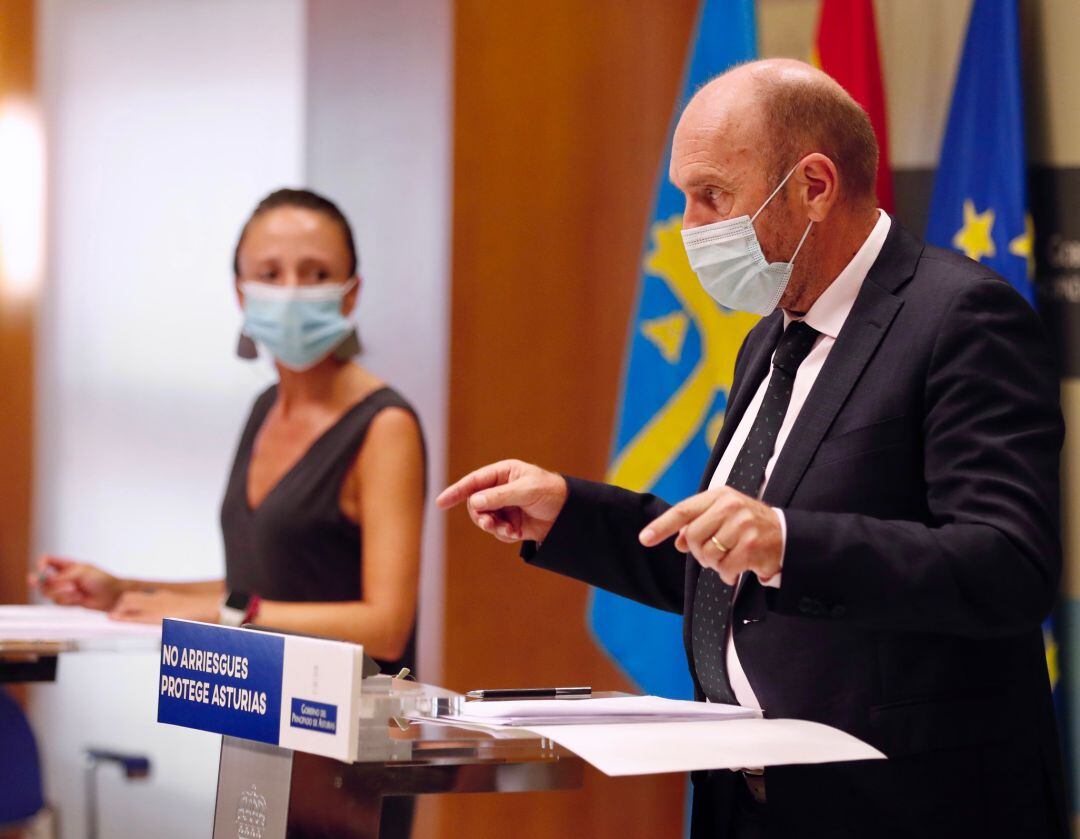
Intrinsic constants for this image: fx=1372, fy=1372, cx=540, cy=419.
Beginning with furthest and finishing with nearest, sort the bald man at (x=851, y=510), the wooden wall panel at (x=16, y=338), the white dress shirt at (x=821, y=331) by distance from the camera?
the wooden wall panel at (x=16, y=338), the white dress shirt at (x=821, y=331), the bald man at (x=851, y=510)

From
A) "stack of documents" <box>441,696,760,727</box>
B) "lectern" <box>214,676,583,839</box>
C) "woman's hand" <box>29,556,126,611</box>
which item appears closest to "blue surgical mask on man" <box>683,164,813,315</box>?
"stack of documents" <box>441,696,760,727</box>

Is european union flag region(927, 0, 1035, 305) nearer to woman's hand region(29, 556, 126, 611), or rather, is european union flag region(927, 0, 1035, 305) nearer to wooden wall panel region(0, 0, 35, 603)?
woman's hand region(29, 556, 126, 611)

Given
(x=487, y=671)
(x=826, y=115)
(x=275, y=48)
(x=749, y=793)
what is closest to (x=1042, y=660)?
(x=749, y=793)

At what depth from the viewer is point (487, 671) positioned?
3.64 m

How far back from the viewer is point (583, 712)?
143cm

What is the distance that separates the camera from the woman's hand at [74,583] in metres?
3.24

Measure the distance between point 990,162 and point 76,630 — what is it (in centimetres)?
236

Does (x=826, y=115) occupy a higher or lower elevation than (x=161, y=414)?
higher

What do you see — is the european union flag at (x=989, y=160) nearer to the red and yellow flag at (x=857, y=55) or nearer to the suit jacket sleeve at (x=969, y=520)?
the red and yellow flag at (x=857, y=55)

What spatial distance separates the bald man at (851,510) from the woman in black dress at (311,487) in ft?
4.93

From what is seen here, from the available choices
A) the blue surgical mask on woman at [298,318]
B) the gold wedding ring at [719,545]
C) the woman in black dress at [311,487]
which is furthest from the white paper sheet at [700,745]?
the blue surgical mask on woman at [298,318]

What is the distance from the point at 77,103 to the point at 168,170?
47cm

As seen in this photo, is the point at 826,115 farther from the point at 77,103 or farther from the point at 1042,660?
the point at 77,103

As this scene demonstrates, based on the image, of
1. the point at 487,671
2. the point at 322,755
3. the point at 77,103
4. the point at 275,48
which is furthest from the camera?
the point at 77,103
